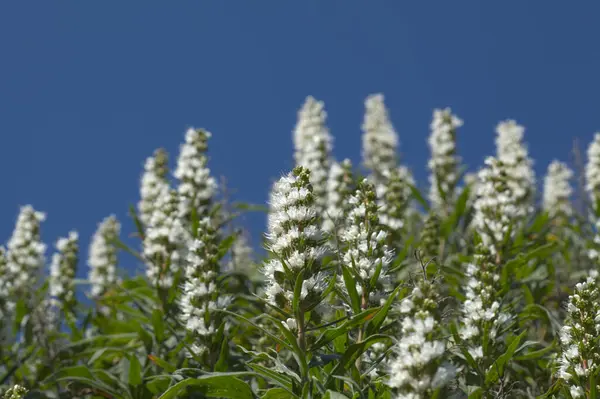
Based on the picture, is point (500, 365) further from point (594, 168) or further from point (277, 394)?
point (594, 168)

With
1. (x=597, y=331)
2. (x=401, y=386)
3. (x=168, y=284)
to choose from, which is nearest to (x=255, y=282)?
(x=168, y=284)

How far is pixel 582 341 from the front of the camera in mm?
4711

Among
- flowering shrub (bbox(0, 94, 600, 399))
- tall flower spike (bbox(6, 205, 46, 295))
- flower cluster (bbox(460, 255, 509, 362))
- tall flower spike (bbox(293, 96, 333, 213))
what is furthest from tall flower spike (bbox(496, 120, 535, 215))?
tall flower spike (bbox(6, 205, 46, 295))

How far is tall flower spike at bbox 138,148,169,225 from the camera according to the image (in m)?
10.0

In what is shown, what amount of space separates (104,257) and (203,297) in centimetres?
696

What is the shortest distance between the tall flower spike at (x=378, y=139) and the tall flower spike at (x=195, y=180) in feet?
18.8

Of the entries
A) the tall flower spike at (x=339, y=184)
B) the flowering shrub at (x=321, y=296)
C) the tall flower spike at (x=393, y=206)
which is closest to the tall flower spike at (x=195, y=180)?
the flowering shrub at (x=321, y=296)

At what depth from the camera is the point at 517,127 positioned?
11.2 m

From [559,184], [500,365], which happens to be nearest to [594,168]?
[559,184]

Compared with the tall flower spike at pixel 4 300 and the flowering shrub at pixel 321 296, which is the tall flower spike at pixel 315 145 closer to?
the flowering shrub at pixel 321 296

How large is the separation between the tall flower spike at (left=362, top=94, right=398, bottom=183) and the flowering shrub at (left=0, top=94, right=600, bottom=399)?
1.11m

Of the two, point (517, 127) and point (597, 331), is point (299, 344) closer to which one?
point (597, 331)

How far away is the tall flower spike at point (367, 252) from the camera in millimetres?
5113

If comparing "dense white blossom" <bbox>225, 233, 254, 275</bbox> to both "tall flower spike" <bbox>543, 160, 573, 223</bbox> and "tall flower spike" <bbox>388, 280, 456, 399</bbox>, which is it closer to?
"tall flower spike" <bbox>543, 160, 573, 223</bbox>
